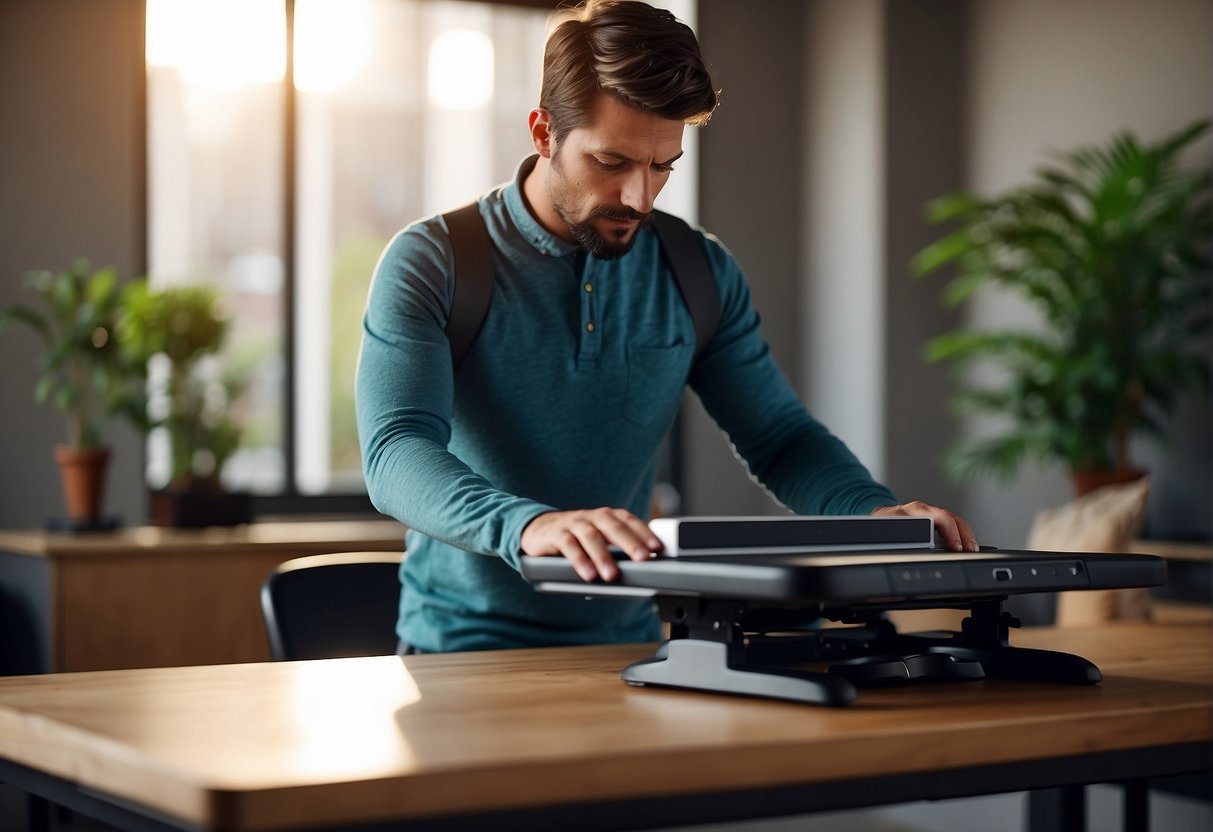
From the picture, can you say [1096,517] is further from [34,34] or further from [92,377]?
[34,34]

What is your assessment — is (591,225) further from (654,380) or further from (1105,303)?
(1105,303)

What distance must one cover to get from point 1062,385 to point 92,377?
2.73 metres

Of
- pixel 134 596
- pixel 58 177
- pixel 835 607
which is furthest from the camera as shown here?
pixel 58 177

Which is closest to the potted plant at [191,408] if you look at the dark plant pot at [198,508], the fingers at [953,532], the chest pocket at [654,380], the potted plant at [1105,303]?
the dark plant pot at [198,508]

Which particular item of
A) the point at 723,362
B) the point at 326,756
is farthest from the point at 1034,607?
the point at 326,756

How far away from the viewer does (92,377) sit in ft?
13.4

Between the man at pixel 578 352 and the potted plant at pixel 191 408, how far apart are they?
8.08 ft

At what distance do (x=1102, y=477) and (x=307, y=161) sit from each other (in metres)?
2.81

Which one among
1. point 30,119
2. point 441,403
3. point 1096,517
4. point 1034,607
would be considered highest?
point 30,119

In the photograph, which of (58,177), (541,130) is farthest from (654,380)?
(58,177)

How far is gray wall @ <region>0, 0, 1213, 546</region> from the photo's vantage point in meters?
4.36

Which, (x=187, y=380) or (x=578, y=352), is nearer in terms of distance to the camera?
(x=578, y=352)

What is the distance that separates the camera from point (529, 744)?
92 centimetres

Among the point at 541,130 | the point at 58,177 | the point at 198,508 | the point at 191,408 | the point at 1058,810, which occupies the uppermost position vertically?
the point at 58,177
